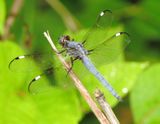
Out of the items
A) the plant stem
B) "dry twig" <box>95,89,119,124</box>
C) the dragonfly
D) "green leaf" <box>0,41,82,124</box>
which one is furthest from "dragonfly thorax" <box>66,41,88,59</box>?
"dry twig" <box>95,89,119,124</box>

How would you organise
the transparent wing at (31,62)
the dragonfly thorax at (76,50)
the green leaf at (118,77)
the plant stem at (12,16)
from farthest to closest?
the plant stem at (12,16) < the dragonfly thorax at (76,50) < the green leaf at (118,77) < the transparent wing at (31,62)

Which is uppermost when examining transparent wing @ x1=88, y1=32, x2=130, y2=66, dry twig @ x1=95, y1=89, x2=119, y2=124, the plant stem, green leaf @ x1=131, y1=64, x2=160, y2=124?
the plant stem

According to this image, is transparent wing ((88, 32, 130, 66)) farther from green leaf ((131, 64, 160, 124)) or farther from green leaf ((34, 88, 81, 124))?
green leaf ((34, 88, 81, 124))

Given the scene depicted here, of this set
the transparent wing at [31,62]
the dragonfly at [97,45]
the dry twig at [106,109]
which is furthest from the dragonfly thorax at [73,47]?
the dry twig at [106,109]

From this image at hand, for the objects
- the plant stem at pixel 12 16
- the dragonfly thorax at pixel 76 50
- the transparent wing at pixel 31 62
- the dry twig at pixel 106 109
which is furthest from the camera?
the plant stem at pixel 12 16

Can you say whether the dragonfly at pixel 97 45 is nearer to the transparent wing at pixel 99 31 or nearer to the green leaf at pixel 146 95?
the transparent wing at pixel 99 31

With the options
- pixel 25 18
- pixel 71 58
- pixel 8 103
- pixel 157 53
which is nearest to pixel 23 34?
pixel 25 18

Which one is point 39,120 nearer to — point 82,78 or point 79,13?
point 82,78
